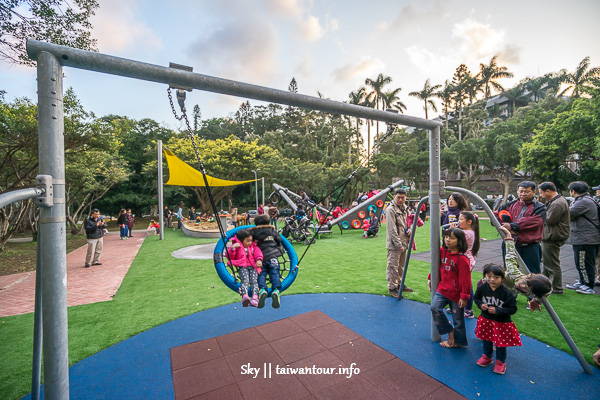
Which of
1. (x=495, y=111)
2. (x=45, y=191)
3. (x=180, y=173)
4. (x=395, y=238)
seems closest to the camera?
(x=45, y=191)

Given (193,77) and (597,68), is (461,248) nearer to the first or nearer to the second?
(193,77)

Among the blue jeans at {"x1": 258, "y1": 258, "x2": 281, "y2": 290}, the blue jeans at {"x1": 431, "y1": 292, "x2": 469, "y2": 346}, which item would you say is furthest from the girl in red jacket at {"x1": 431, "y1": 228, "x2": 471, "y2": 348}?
the blue jeans at {"x1": 258, "y1": 258, "x2": 281, "y2": 290}

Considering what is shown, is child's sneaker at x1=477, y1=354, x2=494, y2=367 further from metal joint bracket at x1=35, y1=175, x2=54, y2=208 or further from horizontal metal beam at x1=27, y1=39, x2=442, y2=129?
metal joint bracket at x1=35, y1=175, x2=54, y2=208

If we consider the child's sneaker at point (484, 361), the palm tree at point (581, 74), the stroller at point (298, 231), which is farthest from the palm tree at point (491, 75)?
the child's sneaker at point (484, 361)

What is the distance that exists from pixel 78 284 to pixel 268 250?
502cm

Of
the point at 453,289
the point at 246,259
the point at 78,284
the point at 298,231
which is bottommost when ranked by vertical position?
the point at 78,284

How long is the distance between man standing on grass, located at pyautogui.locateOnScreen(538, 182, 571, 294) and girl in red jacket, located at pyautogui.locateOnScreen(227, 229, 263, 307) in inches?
173

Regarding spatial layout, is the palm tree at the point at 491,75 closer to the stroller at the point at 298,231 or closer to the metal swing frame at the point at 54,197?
the stroller at the point at 298,231

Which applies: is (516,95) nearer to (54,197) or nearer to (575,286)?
(575,286)

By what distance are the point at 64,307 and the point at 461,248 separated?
3.52m

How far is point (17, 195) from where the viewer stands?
1.61 meters

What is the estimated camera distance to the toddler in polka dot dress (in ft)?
8.42

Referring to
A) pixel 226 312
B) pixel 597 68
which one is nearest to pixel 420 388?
pixel 226 312

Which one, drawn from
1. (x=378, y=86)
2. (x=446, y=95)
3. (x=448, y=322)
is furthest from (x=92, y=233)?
(x=446, y=95)
